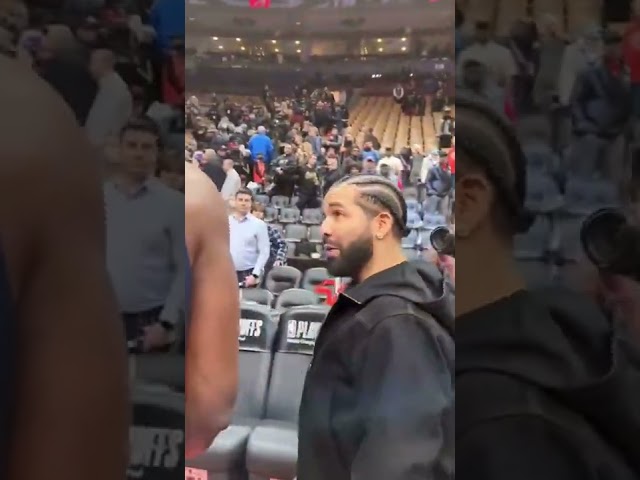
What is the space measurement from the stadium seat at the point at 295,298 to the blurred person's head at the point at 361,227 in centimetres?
8

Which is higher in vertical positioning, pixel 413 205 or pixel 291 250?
pixel 413 205

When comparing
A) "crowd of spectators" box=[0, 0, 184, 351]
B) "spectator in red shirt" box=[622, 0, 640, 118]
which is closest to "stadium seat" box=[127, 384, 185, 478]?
"crowd of spectators" box=[0, 0, 184, 351]

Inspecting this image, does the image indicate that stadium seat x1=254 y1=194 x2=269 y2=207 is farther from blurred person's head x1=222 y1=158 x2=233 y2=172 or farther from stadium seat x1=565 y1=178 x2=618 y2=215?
stadium seat x1=565 y1=178 x2=618 y2=215

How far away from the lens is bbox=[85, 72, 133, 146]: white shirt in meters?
1.81

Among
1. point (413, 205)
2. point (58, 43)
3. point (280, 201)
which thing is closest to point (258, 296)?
point (280, 201)

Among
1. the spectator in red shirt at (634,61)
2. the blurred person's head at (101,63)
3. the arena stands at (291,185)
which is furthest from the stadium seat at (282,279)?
the spectator in red shirt at (634,61)

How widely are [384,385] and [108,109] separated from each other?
3.22ft

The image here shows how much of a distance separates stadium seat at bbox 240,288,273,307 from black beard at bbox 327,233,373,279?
172 mm

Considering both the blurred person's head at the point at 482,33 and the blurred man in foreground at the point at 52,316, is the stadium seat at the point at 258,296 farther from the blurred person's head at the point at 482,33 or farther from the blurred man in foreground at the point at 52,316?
the blurred person's head at the point at 482,33

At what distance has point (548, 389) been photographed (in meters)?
1.72

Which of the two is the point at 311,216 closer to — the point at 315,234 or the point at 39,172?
the point at 315,234

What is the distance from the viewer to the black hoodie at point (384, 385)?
1.73 metres

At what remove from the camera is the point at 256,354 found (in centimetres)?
183

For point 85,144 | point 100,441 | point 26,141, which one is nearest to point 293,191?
point 85,144
